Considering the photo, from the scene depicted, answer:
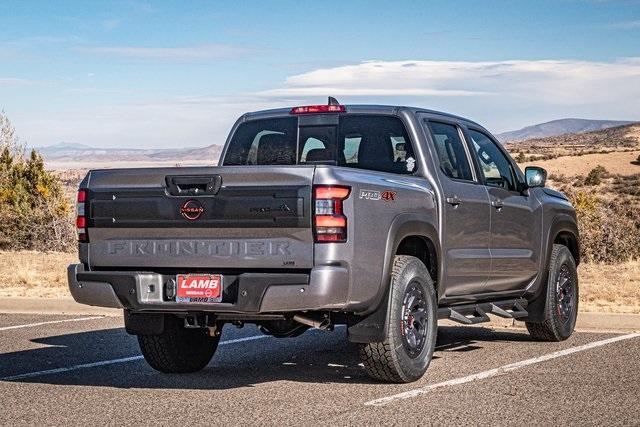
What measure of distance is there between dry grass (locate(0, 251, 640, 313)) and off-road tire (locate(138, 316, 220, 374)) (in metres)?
5.62

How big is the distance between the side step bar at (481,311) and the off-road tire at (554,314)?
25 centimetres

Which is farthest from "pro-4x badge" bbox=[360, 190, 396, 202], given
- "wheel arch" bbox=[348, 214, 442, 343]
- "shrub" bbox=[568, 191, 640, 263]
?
"shrub" bbox=[568, 191, 640, 263]

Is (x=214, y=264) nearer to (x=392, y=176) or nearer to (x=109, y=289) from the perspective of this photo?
(x=109, y=289)

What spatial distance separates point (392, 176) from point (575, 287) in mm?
3797

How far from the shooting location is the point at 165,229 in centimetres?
781

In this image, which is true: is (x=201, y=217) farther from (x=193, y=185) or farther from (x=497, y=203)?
(x=497, y=203)

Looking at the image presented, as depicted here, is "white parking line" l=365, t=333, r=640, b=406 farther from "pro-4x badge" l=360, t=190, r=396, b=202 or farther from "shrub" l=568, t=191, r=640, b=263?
"shrub" l=568, t=191, r=640, b=263

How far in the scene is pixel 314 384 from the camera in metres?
8.35

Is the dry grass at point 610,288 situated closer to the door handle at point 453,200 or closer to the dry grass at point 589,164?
the door handle at point 453,200

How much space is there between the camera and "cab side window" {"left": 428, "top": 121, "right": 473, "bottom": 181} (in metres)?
9.38

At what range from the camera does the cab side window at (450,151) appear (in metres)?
9.38

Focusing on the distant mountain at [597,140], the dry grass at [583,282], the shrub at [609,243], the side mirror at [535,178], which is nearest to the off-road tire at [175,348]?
the side mirror at [535,178]

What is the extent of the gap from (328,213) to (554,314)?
4.16 metres

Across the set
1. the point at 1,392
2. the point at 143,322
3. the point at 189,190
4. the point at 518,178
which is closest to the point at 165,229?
the point at 189,190
